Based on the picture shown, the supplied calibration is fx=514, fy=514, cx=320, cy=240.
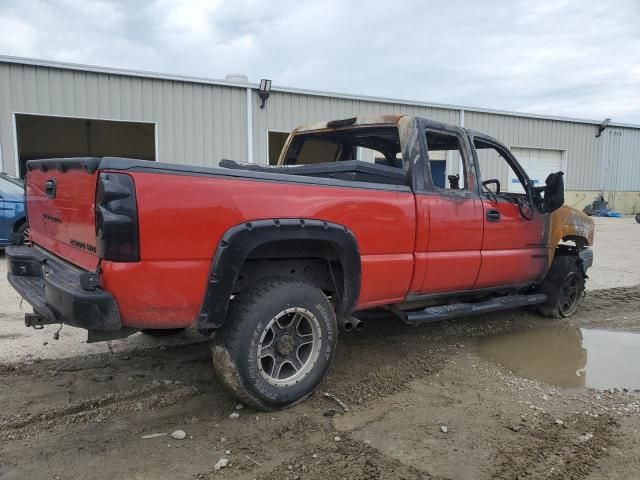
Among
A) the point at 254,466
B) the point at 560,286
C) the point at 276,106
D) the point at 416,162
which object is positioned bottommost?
the point at 254,466

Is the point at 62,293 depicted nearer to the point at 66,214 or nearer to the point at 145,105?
the point at 66,214

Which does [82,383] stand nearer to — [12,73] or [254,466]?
[254,466]

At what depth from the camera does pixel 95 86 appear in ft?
41.4

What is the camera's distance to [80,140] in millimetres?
20859

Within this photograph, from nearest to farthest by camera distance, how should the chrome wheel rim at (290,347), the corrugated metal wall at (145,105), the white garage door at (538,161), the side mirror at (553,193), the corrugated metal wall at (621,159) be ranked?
the chrome wheel rim at (290,347), the side mirror at (553,193), the corrugated metal wall at (145,105), the white garage door at (538,161), the corrugated metal wall at (621,159)

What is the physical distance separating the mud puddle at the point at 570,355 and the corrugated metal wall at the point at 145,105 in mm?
10875

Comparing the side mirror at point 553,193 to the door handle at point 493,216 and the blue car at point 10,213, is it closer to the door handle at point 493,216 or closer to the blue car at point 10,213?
the door handle at point 493,216

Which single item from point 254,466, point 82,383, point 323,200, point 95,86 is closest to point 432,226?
point 323,200

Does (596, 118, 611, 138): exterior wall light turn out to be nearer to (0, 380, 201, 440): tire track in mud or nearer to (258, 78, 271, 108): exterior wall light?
(258, 78, 271, 108): exterior wall light

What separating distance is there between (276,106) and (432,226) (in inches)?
468

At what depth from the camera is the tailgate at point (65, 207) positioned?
2.80 m

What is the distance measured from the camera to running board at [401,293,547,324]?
4.13m

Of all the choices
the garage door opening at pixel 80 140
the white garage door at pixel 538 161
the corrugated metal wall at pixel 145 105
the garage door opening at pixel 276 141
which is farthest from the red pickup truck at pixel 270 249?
the white garage door at pixel 538 161

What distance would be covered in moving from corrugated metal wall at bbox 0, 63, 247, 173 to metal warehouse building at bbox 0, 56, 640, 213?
23 mm
